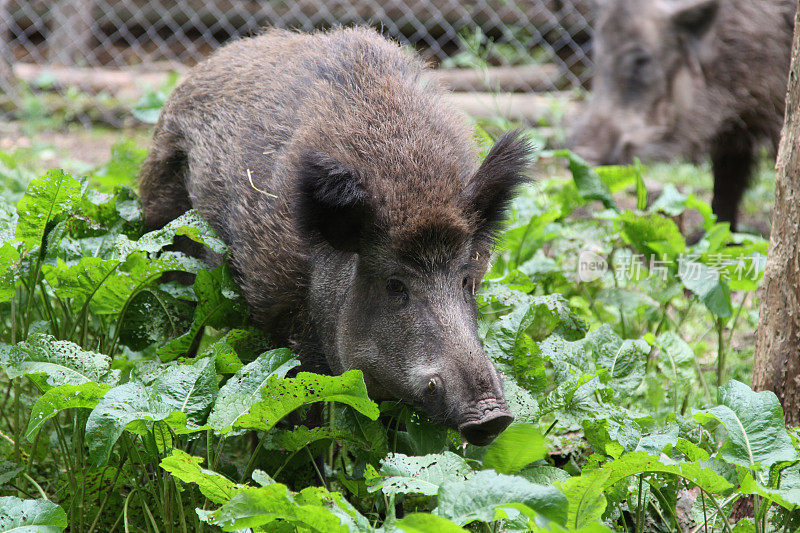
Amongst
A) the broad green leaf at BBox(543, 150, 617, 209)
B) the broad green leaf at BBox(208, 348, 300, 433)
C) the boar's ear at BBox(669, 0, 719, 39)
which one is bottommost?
the broad green leaf at BBox(208, 348, 300, 433)

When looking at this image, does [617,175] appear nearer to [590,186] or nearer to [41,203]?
[590,186]

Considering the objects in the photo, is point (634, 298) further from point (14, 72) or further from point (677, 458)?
point (14, 72)

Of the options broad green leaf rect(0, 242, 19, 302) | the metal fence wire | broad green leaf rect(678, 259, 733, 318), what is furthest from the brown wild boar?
the metal fence wire

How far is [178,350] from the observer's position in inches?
129

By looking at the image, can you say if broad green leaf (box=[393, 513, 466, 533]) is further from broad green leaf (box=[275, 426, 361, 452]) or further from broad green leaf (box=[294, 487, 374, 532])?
broad green leaf (box=[275, 426, 361, 452])

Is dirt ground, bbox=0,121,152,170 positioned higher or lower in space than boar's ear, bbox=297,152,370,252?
lower

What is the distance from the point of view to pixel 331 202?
10.1 feet

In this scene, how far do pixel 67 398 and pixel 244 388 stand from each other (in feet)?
1.74

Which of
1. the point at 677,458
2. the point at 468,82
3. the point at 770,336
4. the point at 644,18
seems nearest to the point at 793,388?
the point at 770,336

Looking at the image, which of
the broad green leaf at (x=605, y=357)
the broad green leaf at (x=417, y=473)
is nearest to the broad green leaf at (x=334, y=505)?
the broad green leaf at (x=417, y=473)

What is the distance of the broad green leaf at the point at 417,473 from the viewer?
2.41m

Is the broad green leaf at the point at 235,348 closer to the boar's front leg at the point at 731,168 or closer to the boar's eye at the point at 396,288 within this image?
the boar's eye at the point at 396,288

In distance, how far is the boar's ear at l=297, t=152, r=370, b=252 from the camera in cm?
306

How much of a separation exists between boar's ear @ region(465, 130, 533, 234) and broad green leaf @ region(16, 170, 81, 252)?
1.56 m
